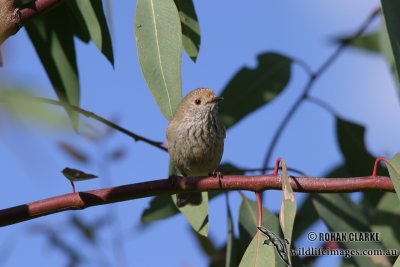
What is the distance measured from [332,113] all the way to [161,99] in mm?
1918

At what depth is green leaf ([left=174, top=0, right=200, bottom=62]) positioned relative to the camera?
2.80 meters

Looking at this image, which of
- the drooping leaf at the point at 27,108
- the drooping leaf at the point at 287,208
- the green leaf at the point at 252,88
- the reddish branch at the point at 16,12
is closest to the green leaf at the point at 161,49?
the reddish branch at the point at 16,12

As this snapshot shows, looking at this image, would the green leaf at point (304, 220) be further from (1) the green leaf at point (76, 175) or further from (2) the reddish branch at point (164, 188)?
(1) the green leaf at point (76, 175)

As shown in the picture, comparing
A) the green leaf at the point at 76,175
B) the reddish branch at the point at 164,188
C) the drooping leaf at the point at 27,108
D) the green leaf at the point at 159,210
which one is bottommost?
the drooping leaf at the point at 27,108

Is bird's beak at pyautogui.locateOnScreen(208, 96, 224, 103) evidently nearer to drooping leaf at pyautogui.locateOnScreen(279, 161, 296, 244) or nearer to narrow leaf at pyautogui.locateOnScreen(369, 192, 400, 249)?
narrow leaf at pyautogui.locateOnScreen(369, 192, 400, 249)

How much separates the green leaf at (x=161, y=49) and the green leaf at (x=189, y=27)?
0.88ft

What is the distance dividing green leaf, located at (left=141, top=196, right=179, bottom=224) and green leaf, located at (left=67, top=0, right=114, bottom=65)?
1.07m

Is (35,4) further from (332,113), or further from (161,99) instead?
(332,113)

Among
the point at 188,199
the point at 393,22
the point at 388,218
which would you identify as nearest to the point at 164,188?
the point at 188,199

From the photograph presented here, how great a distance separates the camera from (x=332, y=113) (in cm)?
408

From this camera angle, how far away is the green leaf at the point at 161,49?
245 cm

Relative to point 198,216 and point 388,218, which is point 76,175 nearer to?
point 198,216

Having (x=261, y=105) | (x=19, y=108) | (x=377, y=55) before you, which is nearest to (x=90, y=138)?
(x=19, y=108)

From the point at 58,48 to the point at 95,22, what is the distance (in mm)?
603
